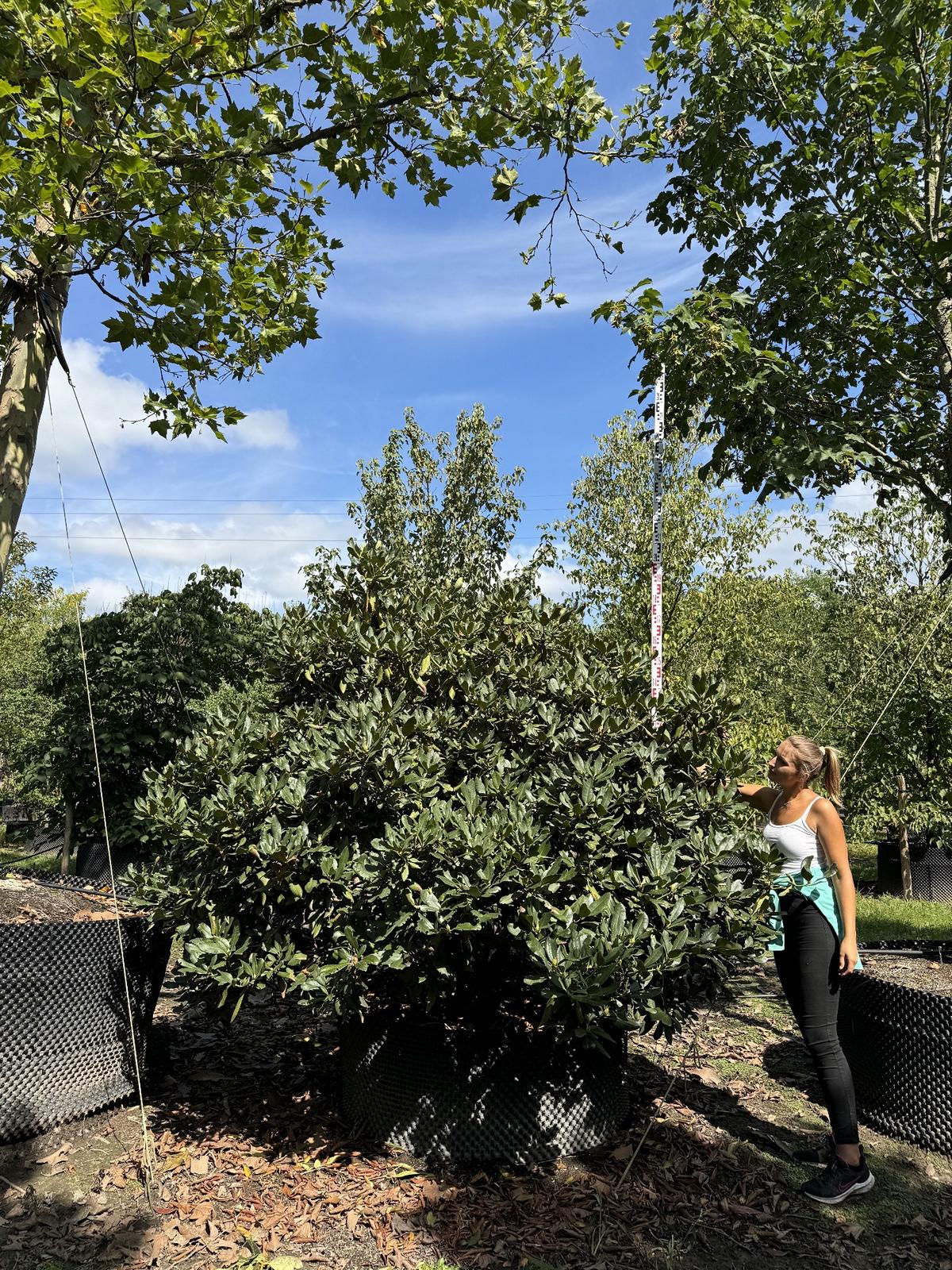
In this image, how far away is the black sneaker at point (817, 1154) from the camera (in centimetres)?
338

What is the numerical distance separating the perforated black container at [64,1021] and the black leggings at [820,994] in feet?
9.34

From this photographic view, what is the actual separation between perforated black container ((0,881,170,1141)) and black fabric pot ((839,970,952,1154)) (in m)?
3.30

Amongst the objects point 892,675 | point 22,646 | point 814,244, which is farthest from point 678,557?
point 22,646

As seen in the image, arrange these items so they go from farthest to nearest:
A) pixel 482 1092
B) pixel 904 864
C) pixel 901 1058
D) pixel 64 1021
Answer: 1. pixel 904 864
2. pixel 901 1058
3. pixel 64 1021
4. pixel 482 1092

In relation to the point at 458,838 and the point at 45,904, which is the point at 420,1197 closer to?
the point at 458,838

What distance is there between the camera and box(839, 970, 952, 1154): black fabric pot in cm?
349

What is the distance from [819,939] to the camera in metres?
3.34

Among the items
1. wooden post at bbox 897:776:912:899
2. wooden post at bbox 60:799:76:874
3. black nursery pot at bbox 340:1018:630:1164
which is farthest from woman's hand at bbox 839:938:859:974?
wooden post at bbox 897:776:912:899

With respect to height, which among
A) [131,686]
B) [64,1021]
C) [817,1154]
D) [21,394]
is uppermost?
[21,394]

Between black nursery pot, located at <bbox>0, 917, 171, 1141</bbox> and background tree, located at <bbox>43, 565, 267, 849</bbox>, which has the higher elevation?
background tree, located at <bbox>43, 565, 267, 849</bbox>

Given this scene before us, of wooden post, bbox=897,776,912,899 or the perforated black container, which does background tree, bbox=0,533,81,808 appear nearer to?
the perforated black container

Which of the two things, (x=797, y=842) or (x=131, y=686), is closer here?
(x=797, y=842)

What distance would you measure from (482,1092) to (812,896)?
1.53 meters

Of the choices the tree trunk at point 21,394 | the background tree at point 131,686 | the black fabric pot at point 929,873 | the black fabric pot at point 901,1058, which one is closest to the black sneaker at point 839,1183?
the black fabric pot at point 901,1058
